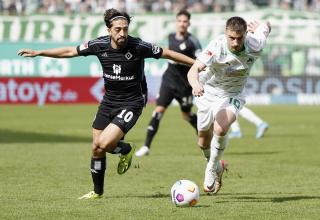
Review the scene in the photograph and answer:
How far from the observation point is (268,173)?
1414 centimetres

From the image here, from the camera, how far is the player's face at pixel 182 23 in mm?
16484

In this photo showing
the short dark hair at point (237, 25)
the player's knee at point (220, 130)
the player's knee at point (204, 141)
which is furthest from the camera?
the player's knee at point (204, 141)

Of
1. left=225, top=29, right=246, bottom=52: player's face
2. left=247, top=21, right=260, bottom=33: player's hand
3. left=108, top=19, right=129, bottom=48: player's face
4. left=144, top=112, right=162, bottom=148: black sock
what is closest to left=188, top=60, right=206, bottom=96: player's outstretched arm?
left=225, top=29, right=246, bottom=52: player's face

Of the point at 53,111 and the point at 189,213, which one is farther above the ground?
the point at 189,213

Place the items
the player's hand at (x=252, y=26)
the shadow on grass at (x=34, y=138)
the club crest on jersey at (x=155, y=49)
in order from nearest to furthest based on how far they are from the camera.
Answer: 1. the club crest on jersey at (x=155, y=49)
2. the player's hand at (x=252, y=26)
3. the shadow on grass at (x=34, y=138)

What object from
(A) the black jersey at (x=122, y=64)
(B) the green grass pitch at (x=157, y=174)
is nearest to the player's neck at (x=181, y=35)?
(B) the green grass pitch at (x=157, y=174)

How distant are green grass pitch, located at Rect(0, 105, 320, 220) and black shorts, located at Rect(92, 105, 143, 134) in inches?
35.5

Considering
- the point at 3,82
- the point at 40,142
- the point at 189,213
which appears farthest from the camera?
the point at 3,82

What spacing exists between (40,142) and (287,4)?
20928 millimetres

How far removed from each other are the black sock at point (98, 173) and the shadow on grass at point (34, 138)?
9.64 metres

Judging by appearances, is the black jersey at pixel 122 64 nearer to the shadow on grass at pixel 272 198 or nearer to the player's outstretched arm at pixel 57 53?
the player's outstretched arm at pixel 57 53

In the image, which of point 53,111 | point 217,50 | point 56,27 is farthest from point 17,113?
point 217,50

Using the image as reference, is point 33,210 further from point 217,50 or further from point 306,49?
point 306,49

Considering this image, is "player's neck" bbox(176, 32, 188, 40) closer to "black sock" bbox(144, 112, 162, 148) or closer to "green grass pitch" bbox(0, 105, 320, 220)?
"black sock" bbox(144, 112, 162, 148)
